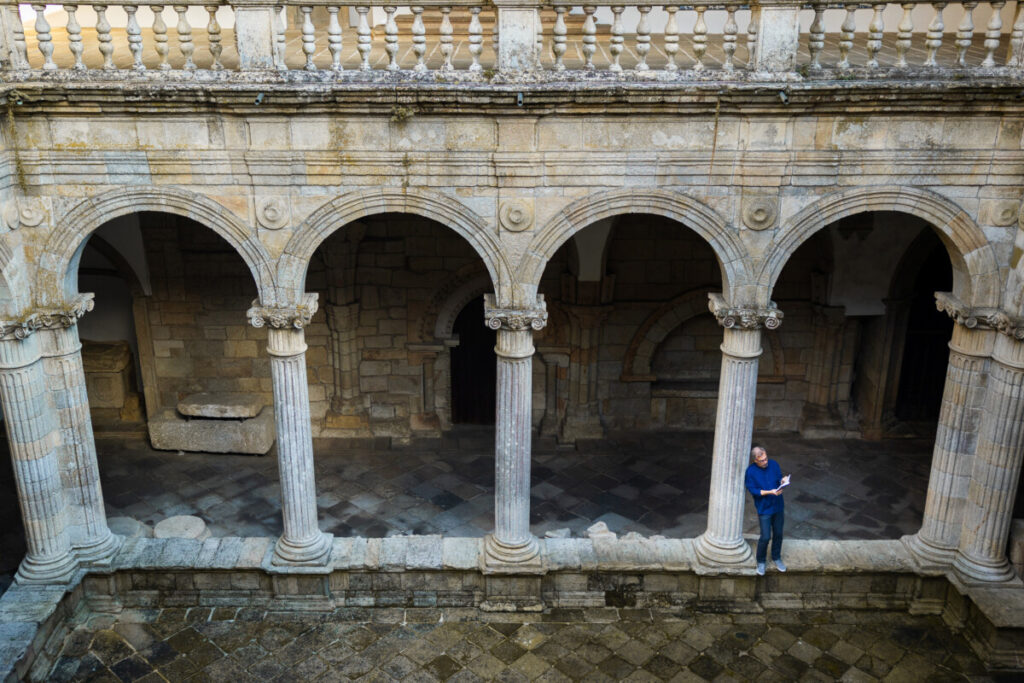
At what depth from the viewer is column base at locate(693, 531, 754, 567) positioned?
913 cm

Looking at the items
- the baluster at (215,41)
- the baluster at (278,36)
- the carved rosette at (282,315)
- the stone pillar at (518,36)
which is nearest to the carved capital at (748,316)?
the stone pillar at (518,36)

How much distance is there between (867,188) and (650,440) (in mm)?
5529

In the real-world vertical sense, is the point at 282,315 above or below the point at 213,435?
above

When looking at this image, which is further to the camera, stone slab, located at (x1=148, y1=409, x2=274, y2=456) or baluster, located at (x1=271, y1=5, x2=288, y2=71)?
stone slab, located at (x1=148, y1=409, x2=274, y2=456)

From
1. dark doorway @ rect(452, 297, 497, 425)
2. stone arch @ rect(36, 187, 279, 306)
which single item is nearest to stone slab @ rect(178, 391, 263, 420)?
dark doorway @ rect(452, 297, 497, 425)

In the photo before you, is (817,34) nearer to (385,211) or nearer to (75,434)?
(385,211)

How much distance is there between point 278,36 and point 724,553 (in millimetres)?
6574

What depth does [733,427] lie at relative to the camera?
29.2ft

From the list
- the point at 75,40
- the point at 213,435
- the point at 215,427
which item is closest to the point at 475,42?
the point at 75,40

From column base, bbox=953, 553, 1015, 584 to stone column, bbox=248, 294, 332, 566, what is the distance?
645cm

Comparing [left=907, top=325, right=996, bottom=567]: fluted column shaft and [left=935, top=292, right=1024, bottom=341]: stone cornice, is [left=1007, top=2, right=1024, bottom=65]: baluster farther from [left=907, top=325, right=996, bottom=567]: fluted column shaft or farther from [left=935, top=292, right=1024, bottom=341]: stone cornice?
[left=907, top=325, right=996, bottom=567]: fluted column shaft

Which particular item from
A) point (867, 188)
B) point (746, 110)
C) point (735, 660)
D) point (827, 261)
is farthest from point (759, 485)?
point (827, 261)

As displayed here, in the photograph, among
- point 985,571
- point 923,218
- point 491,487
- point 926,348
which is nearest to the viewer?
point 923,218

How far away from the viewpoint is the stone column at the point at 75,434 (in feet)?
28.4
